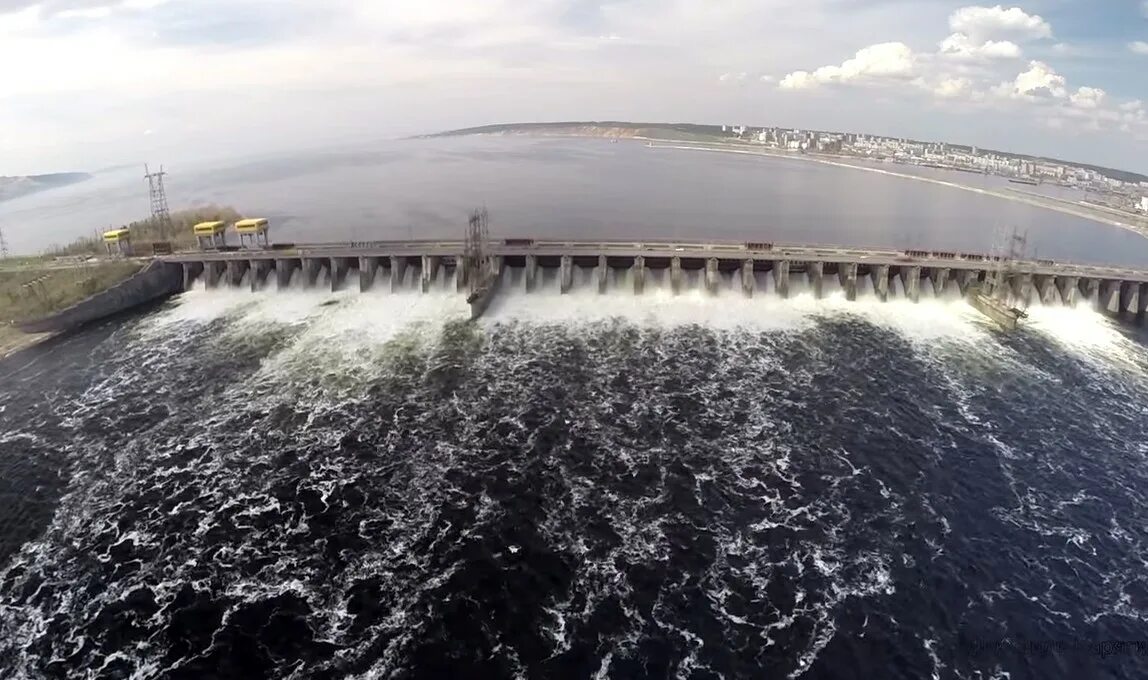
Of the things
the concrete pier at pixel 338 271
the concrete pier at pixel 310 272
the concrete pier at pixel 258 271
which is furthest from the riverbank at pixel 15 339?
the concrete pier at pixel 338 271

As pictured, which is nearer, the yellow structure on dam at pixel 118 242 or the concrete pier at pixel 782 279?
the concrete pier at pixel 782 279

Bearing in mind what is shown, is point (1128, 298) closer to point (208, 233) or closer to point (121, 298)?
point (208, 233)

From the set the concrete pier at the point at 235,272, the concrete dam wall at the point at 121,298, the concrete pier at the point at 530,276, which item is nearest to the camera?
the concrete dam wall at the point at 121,298

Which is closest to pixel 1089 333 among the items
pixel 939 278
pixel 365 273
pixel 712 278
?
pixel 939 278

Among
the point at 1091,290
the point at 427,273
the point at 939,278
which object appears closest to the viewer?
the point at 1091,290

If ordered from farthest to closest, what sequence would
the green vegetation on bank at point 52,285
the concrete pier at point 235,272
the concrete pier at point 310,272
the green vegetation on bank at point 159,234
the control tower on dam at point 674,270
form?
the green vegetation on bank at point 159,234, the concrete pier at point 235,272, the concrete pier at point 310,272, the control tower on dam at point 674,270, the green vegetation on bank at point 52,285

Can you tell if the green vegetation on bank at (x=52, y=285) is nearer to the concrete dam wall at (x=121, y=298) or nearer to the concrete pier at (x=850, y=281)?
the concrete dam wall at (x=121, y=298)
